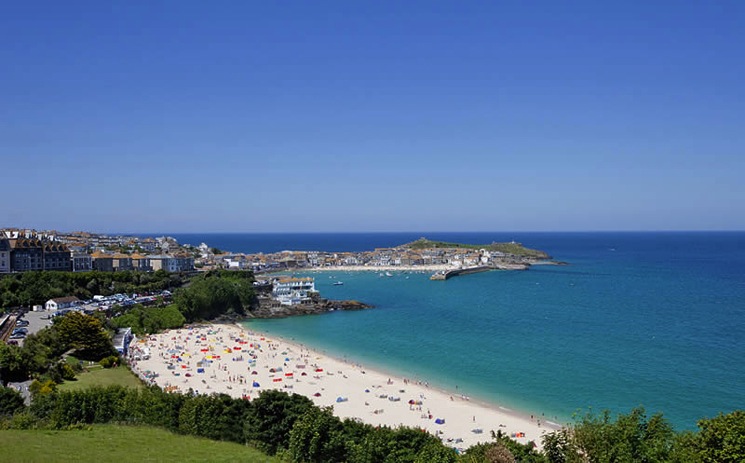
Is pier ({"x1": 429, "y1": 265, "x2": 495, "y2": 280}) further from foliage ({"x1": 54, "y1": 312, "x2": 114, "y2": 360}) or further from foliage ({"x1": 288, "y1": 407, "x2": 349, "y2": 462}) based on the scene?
foliage ({"x1": 288, "y1": 407, "x2": 349, "y2": 462})

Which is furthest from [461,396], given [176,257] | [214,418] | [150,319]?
[176,257]

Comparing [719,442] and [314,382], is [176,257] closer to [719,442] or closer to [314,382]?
[314,382]

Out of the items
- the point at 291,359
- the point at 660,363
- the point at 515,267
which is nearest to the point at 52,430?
the point at 291,359

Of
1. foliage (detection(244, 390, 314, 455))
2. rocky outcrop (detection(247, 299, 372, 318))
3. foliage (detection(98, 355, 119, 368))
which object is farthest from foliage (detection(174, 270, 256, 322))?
foliage (detection(244, 390, 314, 455))

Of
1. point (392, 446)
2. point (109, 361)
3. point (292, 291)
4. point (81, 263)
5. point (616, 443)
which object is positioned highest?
point (81, 263)

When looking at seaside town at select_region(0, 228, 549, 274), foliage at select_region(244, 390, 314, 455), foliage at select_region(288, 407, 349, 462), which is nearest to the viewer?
foliage at select_region(288, 407, 349, 462)

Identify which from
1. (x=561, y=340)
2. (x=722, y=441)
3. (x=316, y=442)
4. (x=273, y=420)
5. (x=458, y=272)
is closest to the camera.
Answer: (x=722, y=441)

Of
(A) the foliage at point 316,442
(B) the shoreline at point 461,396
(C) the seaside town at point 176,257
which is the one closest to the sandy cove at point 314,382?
(B) the shoreline at point 461,396

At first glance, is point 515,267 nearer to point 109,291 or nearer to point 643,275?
point 643,275
